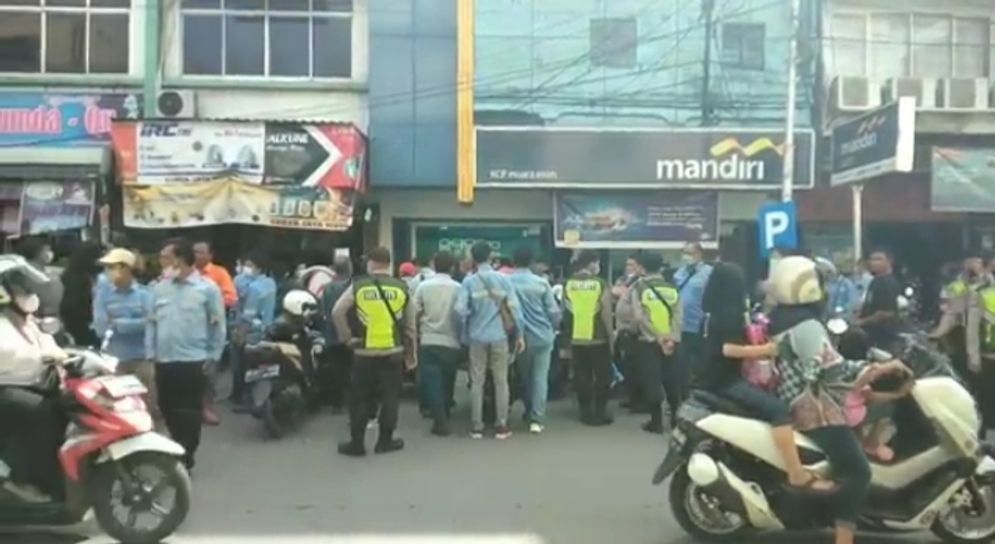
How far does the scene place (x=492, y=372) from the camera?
10.9 meters

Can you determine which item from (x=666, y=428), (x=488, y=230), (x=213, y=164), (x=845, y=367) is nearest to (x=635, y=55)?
(x=488, y=230)

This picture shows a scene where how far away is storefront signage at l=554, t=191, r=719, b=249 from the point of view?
17531 mm

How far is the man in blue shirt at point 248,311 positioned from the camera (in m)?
12.0

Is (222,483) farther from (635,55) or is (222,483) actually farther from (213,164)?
(635,55)

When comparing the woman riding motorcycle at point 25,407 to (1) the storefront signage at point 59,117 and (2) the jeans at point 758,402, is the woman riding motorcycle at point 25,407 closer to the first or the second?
(2) the jeans at point 758,402

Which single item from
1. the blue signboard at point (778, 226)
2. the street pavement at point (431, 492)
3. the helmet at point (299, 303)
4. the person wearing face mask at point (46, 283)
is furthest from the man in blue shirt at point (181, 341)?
the blue signboard at point (778, 226)

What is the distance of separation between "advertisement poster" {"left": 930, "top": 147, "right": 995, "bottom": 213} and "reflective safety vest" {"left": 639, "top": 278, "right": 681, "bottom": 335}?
8.13 meters

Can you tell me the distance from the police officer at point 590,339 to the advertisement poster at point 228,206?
4.98 metres

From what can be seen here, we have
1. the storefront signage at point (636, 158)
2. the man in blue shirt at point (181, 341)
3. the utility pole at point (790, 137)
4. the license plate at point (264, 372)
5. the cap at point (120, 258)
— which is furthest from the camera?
the storefront signage at point (636, 158)

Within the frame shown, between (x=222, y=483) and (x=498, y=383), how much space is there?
9.40 feet

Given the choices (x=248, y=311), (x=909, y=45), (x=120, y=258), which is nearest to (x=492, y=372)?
(x=248, y=311)

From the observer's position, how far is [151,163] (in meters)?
15.3

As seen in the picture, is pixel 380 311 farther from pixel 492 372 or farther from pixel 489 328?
pixel 492 372

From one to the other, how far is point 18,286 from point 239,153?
8.83 m
